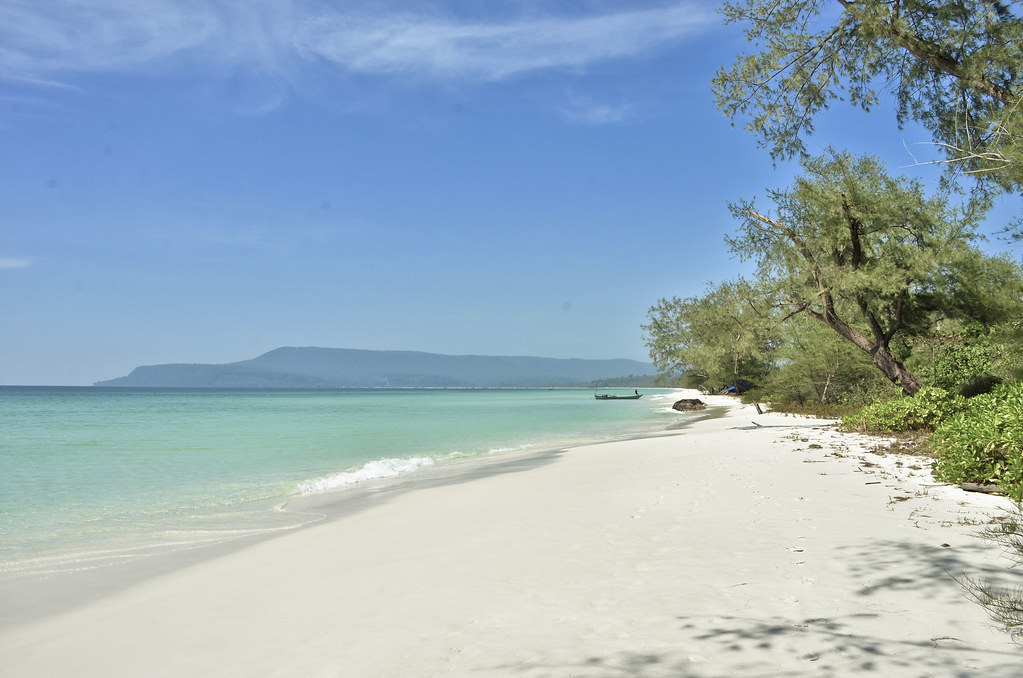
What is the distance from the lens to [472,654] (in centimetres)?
448

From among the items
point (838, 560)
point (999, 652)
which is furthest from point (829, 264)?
point (999, 652)

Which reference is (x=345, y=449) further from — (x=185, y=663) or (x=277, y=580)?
(x=185, y=663)

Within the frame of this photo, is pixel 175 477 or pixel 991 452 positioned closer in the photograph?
pixel 991 452

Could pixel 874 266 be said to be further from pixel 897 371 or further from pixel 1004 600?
pixel 1004 600


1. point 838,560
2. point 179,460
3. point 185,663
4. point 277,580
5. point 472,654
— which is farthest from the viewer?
point 179,460

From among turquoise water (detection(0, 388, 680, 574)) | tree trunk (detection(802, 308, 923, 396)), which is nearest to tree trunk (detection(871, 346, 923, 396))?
tree trunk (detection(802, 308, 923, 396))

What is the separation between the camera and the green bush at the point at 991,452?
28.4 feet

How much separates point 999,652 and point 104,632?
6926 millimetres

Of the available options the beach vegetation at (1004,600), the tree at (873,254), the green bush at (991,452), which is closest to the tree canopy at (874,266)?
the tree at (873,254)

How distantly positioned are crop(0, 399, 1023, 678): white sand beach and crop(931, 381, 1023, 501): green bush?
44 centimetres

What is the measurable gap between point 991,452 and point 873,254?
38.4ft

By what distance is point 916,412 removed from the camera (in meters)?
16.5

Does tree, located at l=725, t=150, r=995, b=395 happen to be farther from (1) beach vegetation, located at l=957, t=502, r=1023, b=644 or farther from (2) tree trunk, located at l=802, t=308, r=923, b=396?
(1) beach vegetation, located at l=957, t=502, r=1023, b=644

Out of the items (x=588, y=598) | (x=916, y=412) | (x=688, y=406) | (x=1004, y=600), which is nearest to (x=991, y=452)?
(x=1004, y=600)
